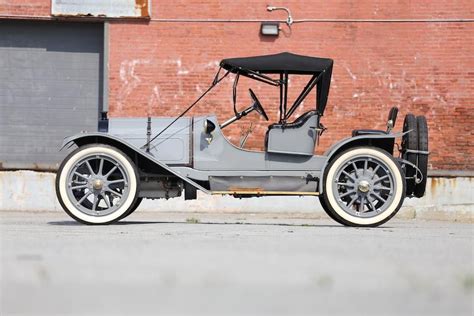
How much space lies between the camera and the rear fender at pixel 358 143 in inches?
440

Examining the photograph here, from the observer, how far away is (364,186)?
1115 cm

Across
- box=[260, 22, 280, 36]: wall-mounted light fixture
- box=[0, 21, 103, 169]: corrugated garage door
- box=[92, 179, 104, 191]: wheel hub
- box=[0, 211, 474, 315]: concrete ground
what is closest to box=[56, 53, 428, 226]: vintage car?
box=[92, 179, 104, 191]: wheel hub

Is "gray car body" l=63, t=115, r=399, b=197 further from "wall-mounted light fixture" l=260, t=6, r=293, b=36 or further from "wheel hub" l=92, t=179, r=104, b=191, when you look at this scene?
"wall-mounted light fixture" l=260, t=6, r=293, b=36

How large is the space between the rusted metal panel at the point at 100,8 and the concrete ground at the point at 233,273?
857 cm

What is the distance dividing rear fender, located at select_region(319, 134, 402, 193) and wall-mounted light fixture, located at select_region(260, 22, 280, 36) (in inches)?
A: 264

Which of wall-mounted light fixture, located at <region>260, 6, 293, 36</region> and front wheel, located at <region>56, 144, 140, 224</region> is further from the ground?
wall-mounted light fixture, located at <region>260, 6, 293, 36</region>

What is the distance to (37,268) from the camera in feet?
22.7

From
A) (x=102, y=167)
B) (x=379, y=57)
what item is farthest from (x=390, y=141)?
(x=379, y=57)

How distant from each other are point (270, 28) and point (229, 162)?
7.03m

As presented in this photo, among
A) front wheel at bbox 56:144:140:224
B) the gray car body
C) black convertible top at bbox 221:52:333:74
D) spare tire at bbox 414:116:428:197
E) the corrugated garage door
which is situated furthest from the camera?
the corrugated garage door

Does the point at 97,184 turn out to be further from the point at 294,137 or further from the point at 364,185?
the point at 364,185

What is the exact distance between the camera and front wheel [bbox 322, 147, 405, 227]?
36.5 feet

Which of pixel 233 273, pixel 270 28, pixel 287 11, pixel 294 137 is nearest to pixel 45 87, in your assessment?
pixel 270 28

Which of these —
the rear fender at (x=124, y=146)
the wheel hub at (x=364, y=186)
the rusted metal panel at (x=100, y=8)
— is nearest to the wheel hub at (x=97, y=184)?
the rear fender at (x=124, y=146)
